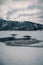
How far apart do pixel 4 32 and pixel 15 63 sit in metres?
0.85

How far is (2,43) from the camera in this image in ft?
11.3

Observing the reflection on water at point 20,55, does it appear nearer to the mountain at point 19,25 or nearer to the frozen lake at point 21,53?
the frozen lake at point 21,53

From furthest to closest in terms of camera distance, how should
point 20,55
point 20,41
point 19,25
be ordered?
point 20,41, point 19,25, point 20,55

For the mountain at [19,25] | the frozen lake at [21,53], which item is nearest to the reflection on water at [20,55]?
the frozen lake at [21,53]

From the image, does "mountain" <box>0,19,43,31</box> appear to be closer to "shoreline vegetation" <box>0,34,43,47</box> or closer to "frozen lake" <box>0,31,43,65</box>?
"frozen lake" <box>0,31,43,65</box>

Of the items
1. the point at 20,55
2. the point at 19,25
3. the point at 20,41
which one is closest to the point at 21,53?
the point at 20,55

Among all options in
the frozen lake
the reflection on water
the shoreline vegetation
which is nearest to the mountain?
the frozen lake

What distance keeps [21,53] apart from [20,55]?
0.26ft

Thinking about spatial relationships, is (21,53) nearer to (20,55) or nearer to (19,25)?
(20,55)

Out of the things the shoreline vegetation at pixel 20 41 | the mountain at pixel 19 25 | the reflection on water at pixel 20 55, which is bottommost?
the reflection on water at pixel 20 55

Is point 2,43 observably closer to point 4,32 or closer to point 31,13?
point 4,32

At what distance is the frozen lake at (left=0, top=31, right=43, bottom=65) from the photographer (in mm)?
2727

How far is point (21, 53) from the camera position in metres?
3.09

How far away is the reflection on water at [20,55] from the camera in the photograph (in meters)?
2.72
